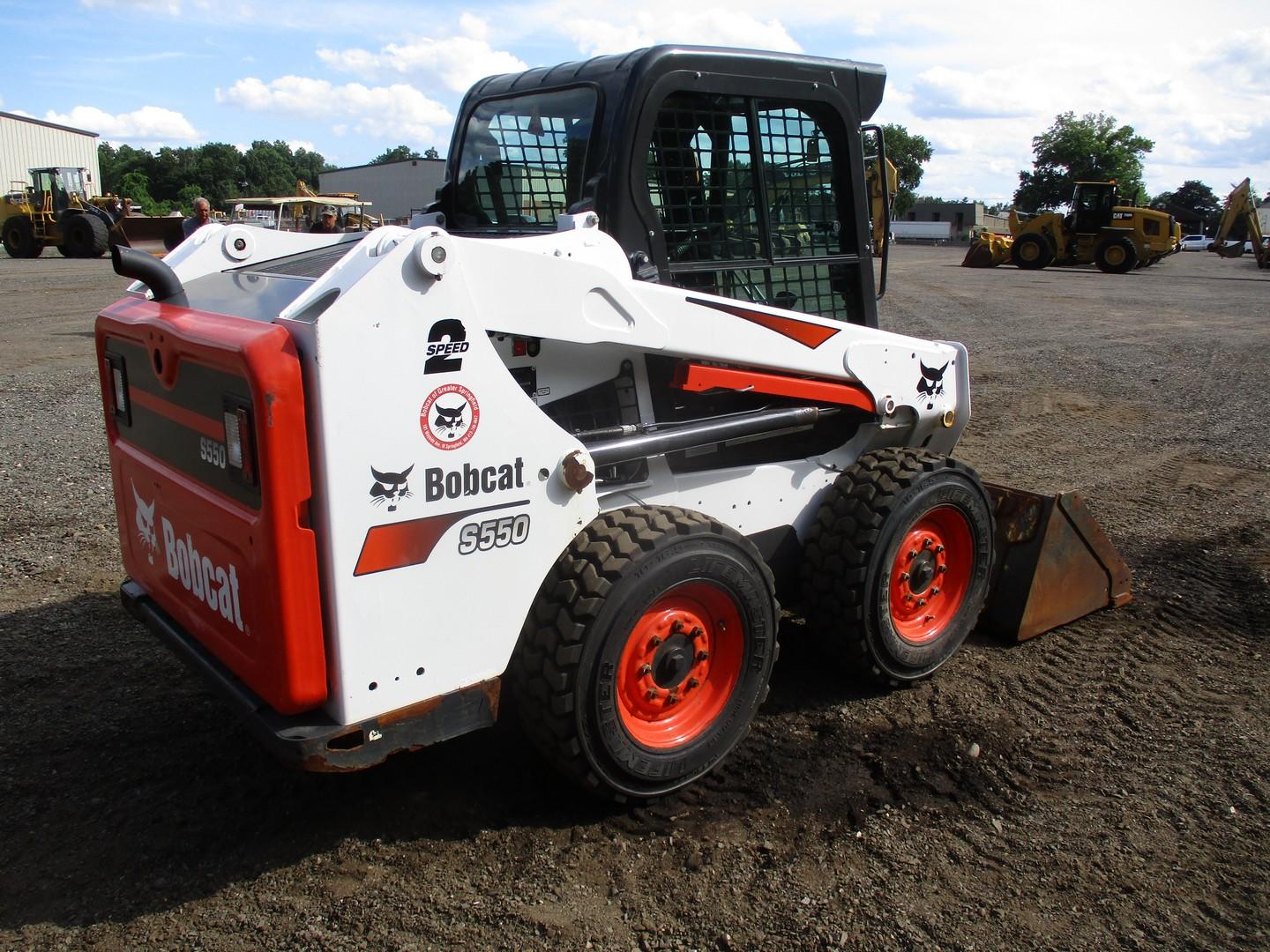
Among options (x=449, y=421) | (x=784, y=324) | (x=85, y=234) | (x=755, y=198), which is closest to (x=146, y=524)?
(x=449, y=421)

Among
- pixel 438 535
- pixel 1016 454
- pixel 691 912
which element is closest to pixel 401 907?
pixel 691 912

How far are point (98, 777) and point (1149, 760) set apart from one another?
144 inches

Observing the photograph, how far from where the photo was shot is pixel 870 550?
3.74 metres

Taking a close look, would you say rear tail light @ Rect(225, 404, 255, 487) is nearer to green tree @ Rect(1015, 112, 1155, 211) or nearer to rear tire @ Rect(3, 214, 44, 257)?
rear tire @ Rect(3, 214, 44, 257)

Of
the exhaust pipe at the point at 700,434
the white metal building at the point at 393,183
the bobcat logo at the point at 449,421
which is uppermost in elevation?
the white metal building at the point at 393,183

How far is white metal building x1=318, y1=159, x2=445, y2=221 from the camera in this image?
45562 mm

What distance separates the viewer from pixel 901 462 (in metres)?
3.93

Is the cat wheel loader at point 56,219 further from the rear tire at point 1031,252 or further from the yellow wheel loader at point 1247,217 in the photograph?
the yellow wheel loader at point 1247,217

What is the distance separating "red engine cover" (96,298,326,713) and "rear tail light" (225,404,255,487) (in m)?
0.01

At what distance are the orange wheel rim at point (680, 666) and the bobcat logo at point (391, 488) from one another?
2.73 feet

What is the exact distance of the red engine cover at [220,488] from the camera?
95.4 inches

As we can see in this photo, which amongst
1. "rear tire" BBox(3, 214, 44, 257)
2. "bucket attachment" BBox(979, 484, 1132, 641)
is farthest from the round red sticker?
"rear tire" BBox(3, 214, 44, 257)

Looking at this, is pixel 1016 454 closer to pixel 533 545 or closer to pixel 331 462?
pixel 533 545

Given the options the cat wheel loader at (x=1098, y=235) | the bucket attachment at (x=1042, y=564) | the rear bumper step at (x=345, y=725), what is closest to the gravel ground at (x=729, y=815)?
the bucket attachment at (x=1042, y=564)
